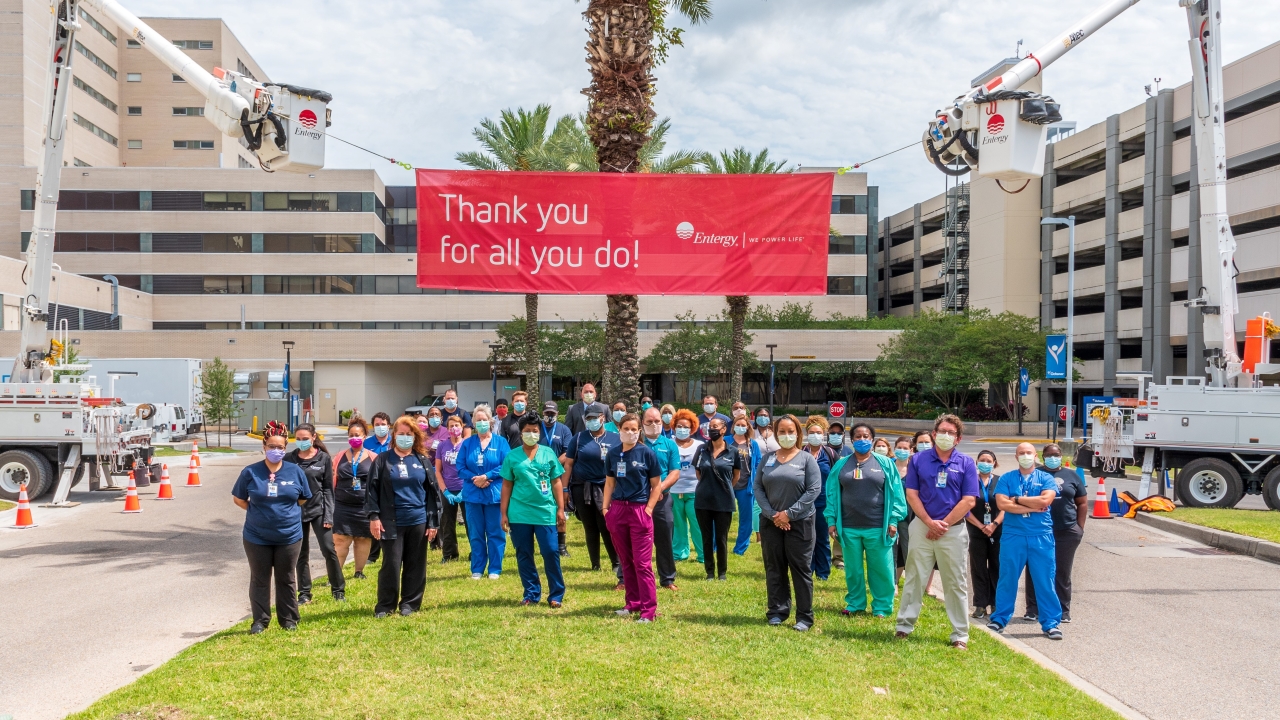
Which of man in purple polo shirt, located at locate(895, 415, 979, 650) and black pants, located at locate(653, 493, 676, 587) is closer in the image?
man in purple polo shirt, located at locate(895, 415, 979, 650)

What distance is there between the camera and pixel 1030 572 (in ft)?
27.1

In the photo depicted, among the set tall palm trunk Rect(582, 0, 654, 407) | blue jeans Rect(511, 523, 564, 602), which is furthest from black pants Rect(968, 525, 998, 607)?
tall palm trunk Rect(582, 0, 654, 407)

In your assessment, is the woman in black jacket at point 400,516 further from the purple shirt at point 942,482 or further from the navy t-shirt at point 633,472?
the purple shirt at point 942,482

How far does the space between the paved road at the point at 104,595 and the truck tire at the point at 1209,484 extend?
54.3ft

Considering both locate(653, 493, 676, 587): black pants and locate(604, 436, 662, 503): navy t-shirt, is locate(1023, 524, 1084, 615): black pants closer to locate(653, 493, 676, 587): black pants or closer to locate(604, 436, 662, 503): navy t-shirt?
locate(653, 493, 676, 587): black pants

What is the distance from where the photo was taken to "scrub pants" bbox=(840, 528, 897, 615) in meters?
8.05

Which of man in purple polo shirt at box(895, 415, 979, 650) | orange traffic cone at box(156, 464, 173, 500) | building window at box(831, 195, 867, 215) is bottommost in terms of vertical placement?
orange traffic cone at box(156, 464, 173, 500)

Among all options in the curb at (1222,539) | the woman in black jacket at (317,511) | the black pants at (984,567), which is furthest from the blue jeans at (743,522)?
the curb at (1222,539)

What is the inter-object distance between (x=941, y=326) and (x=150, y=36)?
36.7m

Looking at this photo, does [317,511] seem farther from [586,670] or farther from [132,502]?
[132,502]

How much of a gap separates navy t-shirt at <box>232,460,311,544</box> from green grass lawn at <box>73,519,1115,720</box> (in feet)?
2.71

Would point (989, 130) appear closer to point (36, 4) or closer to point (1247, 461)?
point (1247, 461)

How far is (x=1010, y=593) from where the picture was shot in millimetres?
8227

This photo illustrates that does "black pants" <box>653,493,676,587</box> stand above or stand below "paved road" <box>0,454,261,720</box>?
above
